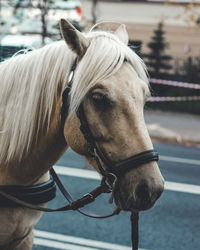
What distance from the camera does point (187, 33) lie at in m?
18.7

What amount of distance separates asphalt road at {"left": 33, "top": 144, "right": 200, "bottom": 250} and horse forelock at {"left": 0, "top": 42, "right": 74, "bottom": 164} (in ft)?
7.14

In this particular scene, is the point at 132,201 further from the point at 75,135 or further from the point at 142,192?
the point at 75,135

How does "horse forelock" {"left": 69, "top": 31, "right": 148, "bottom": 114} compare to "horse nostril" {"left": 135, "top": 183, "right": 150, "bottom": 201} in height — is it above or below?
above

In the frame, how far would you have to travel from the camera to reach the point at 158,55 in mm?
17312

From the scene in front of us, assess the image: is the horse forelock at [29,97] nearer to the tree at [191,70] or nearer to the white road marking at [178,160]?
the white road marking at [178,160]

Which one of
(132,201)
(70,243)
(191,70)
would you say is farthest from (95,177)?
(191,70)

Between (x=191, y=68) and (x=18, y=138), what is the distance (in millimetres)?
14675

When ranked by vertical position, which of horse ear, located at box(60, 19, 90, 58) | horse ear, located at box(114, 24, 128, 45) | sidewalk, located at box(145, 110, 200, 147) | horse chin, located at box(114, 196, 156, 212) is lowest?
sidewalk, located at box(145, 110, 200, 147)

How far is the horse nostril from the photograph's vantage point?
6.30 ft

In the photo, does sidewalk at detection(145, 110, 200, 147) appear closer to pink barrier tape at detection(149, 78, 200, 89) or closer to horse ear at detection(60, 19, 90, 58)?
pink barrier tape at detection(149, 78, 200, 89)

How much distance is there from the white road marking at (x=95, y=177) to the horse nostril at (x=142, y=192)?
4341mm

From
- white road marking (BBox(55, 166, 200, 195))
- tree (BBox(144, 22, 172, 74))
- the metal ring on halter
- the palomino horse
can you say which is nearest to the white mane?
the palomino horse

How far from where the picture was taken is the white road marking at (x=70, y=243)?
13.6ft

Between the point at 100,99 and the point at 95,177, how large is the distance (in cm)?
461
